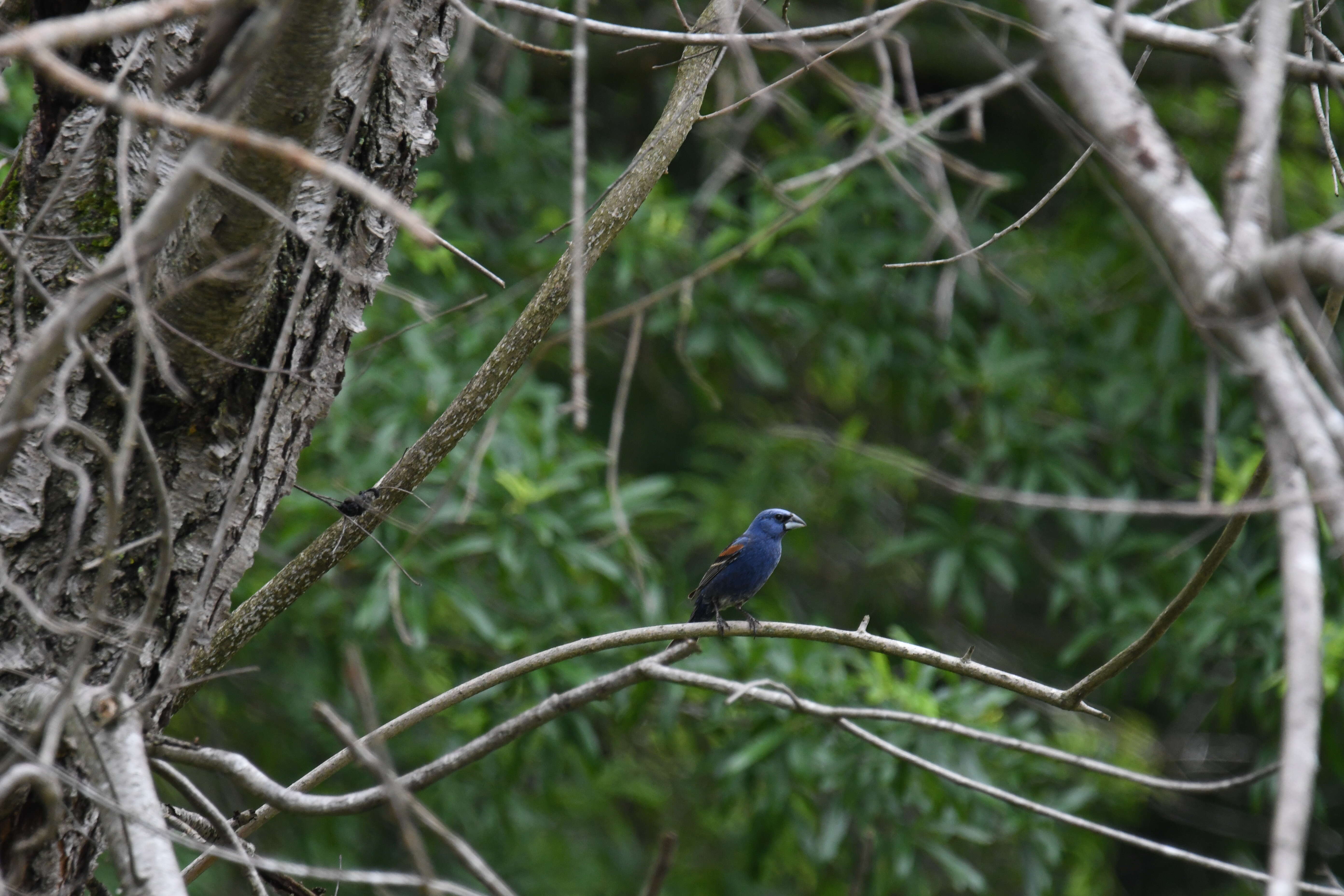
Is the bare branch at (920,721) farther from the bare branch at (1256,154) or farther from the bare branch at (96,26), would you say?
the bare branch at (96,26)

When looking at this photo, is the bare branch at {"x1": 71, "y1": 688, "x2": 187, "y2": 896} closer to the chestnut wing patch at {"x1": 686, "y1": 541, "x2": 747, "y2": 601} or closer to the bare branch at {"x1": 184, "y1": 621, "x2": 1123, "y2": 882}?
the bare branch at {"x1": 184, "y1": 621, "x2": 1123, "y2": 882}

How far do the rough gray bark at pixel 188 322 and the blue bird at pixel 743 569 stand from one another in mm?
3966

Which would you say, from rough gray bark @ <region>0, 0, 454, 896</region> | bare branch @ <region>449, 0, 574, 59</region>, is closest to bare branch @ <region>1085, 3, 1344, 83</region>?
bare branch @ <region>449, 0, 574, 59</region>

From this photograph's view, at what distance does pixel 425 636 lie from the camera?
5848mm

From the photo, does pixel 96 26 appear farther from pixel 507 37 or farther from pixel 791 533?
pixel 791 533

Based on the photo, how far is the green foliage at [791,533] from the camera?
614 centimetres

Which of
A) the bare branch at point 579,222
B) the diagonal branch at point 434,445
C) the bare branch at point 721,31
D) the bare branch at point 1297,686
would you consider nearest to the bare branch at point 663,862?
the bare branch at point 579,222

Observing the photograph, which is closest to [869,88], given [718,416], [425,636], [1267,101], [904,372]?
[1267,101]

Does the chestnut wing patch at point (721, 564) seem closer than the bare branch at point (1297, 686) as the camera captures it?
No

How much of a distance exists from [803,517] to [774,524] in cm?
169

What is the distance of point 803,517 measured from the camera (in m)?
8.37

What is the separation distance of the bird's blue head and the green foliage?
1.71 ft

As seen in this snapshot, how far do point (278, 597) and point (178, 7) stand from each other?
1.68 metres

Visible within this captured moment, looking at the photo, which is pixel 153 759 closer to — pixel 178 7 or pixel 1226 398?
pixel 178 7
